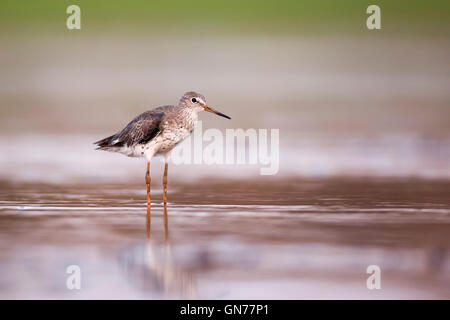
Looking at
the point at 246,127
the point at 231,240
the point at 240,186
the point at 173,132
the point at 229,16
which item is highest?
the point at 229,16

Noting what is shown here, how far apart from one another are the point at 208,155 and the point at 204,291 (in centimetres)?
654

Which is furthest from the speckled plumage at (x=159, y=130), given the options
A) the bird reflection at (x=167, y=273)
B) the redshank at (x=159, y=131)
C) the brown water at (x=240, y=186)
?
the bird reflection at (x=167, y=273)

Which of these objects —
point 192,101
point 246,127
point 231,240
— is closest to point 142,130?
point 192,101

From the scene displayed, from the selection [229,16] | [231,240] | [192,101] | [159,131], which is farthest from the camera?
[229,16]

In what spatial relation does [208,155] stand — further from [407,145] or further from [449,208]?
[449,208]

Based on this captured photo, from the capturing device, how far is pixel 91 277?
5488 millimetres

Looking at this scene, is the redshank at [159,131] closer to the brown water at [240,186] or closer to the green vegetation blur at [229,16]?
the brown water at [240,186]

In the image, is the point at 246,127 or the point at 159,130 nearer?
the point at 159,130

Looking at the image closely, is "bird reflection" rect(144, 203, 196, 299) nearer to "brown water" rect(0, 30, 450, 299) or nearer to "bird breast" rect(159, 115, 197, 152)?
"brown water" rect(0, 30, 450, 299)

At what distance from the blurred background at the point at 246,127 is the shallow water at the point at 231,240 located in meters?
0.03

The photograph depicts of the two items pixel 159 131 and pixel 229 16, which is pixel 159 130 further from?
pixel 229 16

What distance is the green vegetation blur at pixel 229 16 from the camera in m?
25.1

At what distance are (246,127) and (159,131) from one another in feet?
17.2

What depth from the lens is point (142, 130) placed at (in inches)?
354
